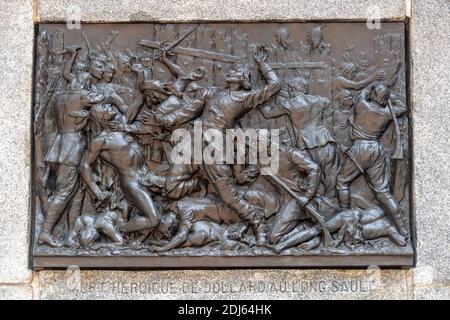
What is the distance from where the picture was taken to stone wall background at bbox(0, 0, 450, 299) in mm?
5035

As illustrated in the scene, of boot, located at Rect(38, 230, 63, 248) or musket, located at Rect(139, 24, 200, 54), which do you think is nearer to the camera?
boot, located at Rect(38, 230, 63, 248)

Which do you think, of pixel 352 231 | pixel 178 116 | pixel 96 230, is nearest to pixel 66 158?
pixel 96 230

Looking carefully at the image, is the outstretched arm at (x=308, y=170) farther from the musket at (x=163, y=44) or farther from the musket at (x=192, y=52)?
the musket at (x=163, y=44)

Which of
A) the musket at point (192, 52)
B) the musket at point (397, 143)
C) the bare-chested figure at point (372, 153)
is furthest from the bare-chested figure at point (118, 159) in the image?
the musket at point (397, 143)

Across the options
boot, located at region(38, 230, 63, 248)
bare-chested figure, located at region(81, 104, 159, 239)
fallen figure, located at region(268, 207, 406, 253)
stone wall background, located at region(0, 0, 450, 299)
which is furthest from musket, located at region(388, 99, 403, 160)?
boot, located at region(38, 230, 63, 248)

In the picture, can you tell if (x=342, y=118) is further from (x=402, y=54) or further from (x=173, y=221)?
(x=173, y=221)

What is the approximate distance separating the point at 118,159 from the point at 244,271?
1.09 meters

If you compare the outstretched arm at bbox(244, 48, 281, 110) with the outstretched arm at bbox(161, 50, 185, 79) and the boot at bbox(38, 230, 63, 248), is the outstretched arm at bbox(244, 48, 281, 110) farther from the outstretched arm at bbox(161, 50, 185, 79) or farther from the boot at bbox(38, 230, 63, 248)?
the boot at bbox(38, 230, 63, 248)

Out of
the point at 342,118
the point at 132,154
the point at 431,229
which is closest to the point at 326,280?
the point at 431,229

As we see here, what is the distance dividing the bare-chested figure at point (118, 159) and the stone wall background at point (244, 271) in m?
0.43

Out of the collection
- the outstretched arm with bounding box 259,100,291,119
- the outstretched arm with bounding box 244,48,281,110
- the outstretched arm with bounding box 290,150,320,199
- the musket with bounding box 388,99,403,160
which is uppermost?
the outstretched arm with bounding box 244,48,281,110

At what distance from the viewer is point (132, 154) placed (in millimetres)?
5027

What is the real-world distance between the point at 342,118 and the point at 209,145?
2.92 ft

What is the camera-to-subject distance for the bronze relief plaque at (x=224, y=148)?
4973 millimetres
